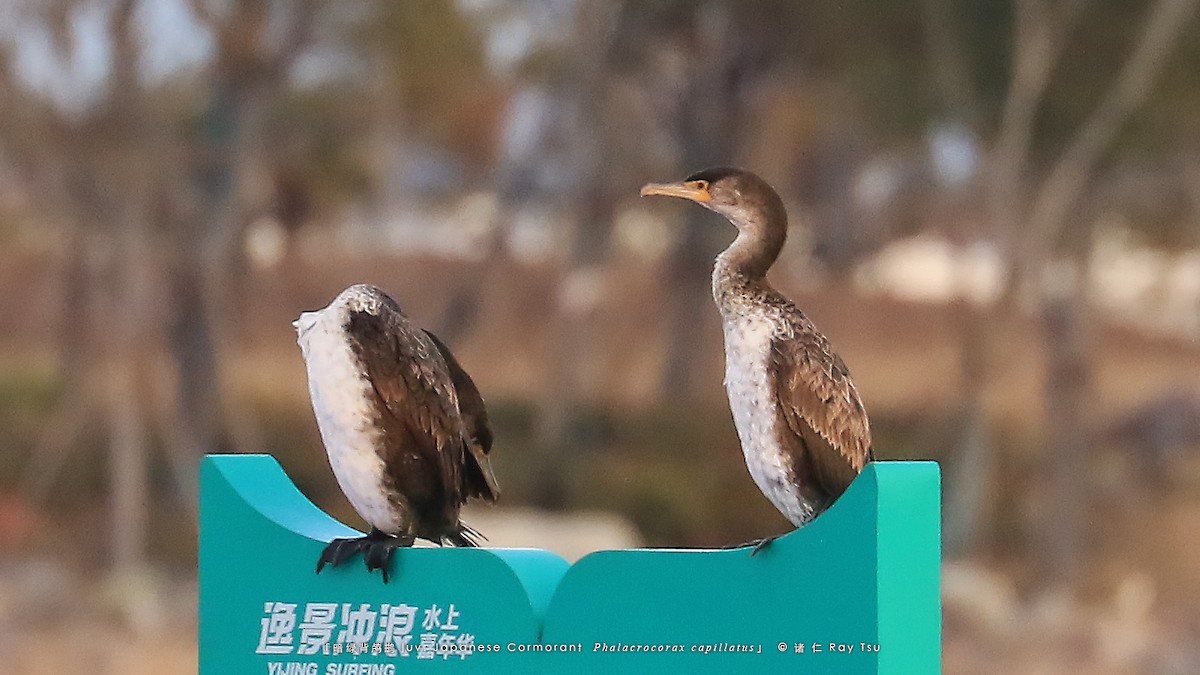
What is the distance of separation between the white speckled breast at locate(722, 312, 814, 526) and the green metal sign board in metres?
0.11

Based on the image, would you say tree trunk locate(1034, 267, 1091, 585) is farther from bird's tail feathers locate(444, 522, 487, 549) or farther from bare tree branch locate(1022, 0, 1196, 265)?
bird's tail feathers locate(444, 522, 487, 549)

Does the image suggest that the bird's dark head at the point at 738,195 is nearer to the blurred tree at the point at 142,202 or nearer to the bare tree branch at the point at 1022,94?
the bare tree branch at the point at 1022,94

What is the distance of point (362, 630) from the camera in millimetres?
2252

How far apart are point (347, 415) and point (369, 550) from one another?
17cm

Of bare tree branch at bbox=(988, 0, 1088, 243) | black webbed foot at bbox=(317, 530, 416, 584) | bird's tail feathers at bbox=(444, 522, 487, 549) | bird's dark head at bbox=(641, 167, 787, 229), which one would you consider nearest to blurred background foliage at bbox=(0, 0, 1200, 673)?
bare tree branch at bbox=(988, 0, 1088, 243)

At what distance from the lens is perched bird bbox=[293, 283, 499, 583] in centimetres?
227

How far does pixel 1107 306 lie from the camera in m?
6.10

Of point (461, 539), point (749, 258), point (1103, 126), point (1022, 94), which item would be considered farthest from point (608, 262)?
point (749, 258)

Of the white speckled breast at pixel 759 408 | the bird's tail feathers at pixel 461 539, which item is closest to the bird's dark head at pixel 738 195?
the white speckled breast at pixel 759 408

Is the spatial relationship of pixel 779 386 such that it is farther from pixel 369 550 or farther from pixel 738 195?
pixel 369 550

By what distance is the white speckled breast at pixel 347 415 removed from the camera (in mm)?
2275

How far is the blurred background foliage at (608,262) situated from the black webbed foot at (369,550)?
3770mm

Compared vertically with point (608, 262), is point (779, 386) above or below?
below

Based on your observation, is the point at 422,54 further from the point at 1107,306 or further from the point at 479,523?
the point at 1107,306
